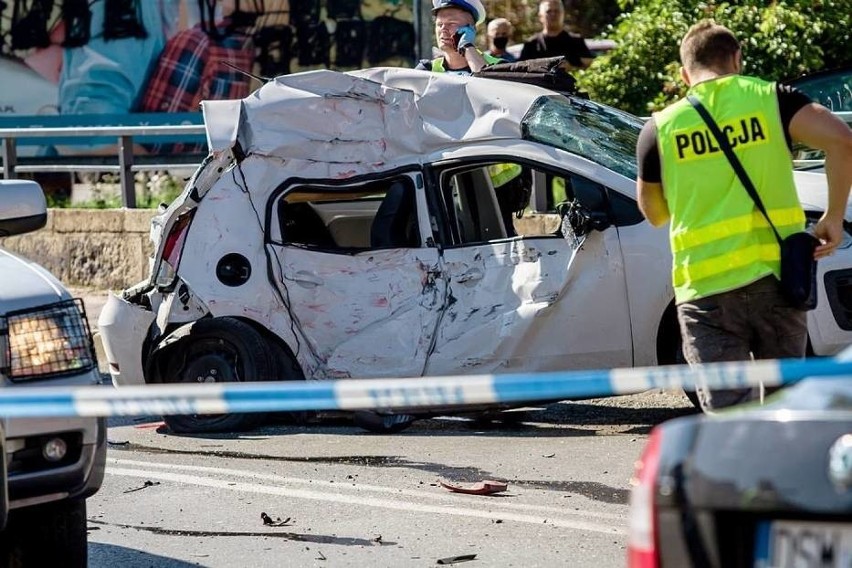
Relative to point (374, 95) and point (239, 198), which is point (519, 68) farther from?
point (239, 198)

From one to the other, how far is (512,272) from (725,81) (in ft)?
10.2

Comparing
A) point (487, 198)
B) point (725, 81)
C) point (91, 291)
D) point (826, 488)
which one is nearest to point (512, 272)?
point (487, 198)

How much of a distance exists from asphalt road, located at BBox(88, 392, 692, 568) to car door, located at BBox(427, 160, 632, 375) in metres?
0.42

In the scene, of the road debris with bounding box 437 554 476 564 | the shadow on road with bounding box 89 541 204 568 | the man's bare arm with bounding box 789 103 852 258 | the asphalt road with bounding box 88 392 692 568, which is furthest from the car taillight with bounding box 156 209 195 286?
the man's bare arm with bounding box 789 103 852 258

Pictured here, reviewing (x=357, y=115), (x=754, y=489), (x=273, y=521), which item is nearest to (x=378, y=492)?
(x=273, y=521)

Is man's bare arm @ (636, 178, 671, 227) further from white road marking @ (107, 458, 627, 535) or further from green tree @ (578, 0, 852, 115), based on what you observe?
green tree @ (578, 0, 852, 115)

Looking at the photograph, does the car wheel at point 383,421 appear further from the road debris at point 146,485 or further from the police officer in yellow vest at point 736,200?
the police officer in yellow vest at point 736,200

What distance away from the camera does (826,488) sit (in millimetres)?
2971

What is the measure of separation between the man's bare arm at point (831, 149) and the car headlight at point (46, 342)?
2.38 meters

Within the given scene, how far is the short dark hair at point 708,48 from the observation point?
17.6 ft

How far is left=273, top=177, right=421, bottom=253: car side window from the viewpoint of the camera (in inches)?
A: 340

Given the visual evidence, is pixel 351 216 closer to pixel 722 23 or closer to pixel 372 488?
pixel 372 488

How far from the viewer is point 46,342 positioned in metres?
5.35

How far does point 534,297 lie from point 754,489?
5199 millimetres
